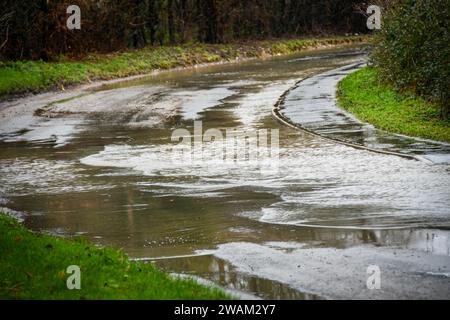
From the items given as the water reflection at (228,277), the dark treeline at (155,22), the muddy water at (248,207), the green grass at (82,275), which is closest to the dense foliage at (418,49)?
the muddy water at (248,207)

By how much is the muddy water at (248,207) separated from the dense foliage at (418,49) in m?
4.45

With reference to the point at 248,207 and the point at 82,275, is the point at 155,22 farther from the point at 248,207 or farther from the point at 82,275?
the point at 82,275

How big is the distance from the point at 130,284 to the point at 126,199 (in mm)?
5649

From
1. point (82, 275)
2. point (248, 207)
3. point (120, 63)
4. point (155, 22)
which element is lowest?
point (248, 207)

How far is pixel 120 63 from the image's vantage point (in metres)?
47.4

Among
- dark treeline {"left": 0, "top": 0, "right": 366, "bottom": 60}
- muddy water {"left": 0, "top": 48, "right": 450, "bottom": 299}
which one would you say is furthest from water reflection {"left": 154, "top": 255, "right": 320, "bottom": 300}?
dark treeline {"left": 0, "top": 0, "right": 366, "bottom": 60}

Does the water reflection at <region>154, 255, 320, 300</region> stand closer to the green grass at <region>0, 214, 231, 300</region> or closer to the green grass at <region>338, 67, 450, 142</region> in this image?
the green grass at <region>0, 214, 231, 300</region>

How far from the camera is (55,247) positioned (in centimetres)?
1007

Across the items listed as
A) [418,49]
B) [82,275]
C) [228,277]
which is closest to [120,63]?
[418,49]

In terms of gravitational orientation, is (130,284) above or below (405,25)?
below

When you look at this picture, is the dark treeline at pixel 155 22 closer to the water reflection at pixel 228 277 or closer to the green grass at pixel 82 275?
the green grass at pixel 82 275

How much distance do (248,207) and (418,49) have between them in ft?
47.0

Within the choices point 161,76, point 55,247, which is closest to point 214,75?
point 161,76
